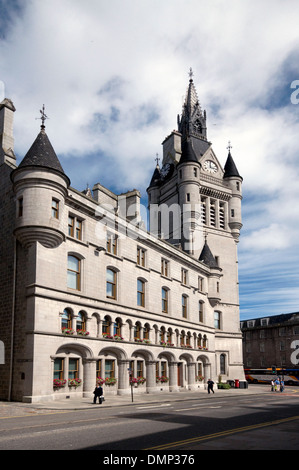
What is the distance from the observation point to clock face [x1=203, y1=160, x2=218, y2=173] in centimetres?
6714

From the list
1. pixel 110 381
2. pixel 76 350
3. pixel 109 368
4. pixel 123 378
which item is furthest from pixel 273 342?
pixel 76 350

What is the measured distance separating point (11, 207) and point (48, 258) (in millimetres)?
5101

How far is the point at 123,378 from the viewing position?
34688 mm

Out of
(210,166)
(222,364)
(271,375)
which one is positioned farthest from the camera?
(271,375)

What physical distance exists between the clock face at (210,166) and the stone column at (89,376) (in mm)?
42428

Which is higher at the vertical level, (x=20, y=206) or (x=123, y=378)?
(x=20, y=206)

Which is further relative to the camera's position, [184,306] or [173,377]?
[184,306]

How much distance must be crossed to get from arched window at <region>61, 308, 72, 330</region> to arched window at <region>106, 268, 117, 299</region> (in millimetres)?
5160

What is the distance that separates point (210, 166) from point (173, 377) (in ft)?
116

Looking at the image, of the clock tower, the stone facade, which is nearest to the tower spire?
the clock tower

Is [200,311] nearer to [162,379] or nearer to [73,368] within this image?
[162,379]
